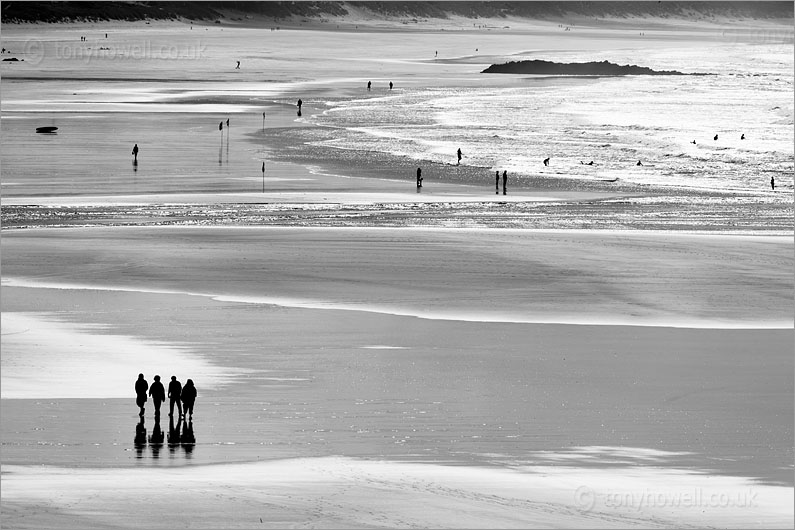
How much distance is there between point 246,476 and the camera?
11.4 meters

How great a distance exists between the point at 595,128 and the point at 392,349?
3815 cm

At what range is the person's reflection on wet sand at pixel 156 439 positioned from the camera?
1222cm

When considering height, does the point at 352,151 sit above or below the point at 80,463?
above

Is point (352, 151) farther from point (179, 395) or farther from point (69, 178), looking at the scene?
point (179, 395)

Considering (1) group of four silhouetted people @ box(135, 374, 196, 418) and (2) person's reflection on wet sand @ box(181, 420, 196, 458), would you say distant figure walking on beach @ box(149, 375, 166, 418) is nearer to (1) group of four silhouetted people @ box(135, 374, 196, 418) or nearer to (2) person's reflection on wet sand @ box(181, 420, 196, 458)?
(1) group of four silhouetted people @ box(135, 374, 196, 418)

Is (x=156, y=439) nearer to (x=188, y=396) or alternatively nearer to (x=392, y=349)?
(x=188, y=396)

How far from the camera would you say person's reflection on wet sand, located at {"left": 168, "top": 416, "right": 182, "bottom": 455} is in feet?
40.5

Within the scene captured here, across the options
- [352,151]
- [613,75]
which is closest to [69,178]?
[352,151]

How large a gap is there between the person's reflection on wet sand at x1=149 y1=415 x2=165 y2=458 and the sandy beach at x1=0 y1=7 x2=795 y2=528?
46 mm

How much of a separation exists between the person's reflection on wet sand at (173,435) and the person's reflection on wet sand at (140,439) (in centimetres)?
24

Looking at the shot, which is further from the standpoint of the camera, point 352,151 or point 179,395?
point 352,151

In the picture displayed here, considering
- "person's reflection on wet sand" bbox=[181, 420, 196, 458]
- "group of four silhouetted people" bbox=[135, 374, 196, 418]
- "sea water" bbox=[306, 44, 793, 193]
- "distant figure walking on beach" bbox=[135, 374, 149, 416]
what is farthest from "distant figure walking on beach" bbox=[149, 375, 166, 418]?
"sea water" bbox=[306, 44, 793, 193]

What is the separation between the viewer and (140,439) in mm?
Answer: 12680

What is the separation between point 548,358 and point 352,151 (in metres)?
29.1
